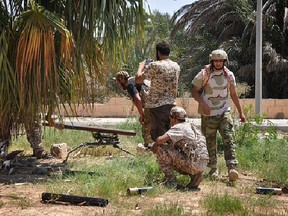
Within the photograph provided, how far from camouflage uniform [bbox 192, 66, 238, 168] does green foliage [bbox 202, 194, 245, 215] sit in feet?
5.02

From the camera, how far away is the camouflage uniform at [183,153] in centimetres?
541

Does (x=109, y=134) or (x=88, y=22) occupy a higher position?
(x=88, y=22)

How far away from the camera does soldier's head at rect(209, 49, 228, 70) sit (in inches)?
238

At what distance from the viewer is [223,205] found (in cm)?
450

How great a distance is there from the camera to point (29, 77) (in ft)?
17.9

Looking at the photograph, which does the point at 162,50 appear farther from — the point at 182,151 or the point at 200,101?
the point at 182,151

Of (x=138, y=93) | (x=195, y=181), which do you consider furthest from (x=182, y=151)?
(x=138, y=93)

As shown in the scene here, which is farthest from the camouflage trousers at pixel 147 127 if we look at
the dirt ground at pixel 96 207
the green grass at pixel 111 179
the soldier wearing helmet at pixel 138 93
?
the dirt ground at pixel 96 207

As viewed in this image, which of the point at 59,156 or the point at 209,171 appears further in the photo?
the point at 59,156

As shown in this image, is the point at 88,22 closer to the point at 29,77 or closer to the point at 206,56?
the point at 29,77

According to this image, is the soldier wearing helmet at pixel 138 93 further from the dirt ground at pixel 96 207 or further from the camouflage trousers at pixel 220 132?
the dirt ground at pixel 96 207

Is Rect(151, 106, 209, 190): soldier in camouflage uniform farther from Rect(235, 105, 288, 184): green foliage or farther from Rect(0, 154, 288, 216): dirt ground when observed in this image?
Rect(235, 105, 288, 184): green foliage

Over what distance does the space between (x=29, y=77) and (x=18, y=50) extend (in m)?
0.30

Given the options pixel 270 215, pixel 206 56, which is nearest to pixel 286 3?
pixel 206 56
